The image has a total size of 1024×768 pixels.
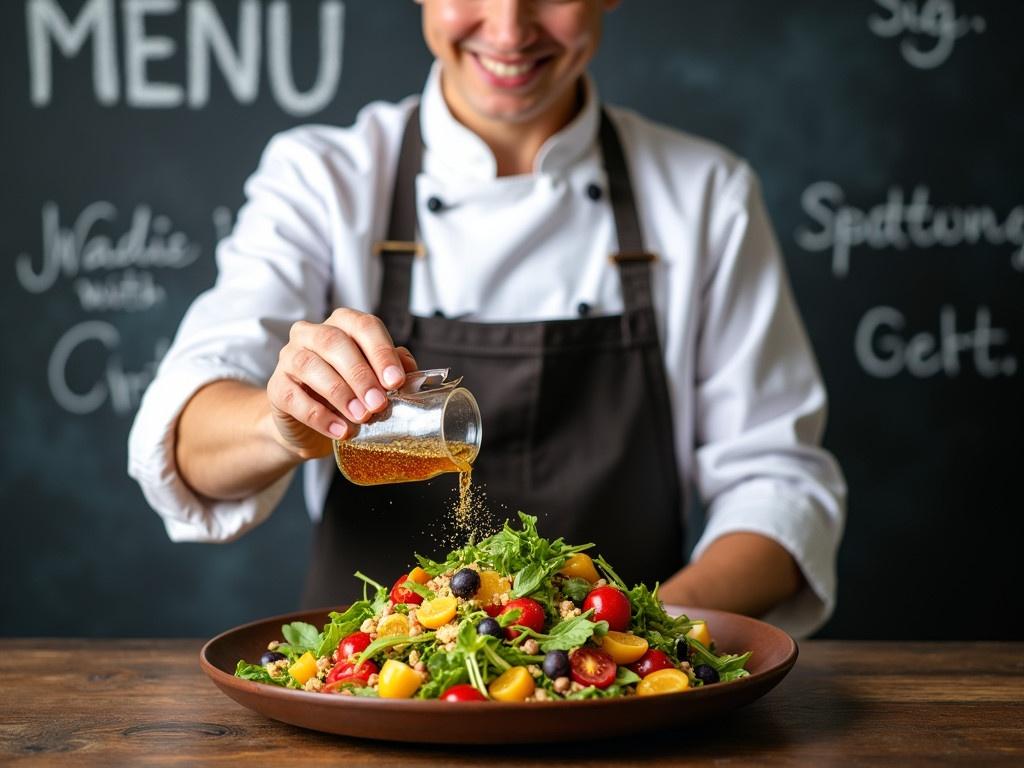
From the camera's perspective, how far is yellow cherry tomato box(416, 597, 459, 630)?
1.08m

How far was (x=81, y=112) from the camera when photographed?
9.32ft

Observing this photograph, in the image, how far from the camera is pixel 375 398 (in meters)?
1.16

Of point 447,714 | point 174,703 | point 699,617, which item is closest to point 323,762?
point 447,714

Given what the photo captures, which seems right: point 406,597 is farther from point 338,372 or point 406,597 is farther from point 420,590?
point 338,372

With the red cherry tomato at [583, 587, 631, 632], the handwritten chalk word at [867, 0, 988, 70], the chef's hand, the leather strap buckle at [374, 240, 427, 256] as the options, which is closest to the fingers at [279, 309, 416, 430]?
the chef's hand

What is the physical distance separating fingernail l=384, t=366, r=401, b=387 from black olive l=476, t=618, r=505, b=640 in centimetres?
24

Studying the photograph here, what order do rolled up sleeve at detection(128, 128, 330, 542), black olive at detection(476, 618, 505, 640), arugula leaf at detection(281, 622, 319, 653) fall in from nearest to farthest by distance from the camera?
black olive at detection(476, 618, 505, 640) → arugula leaf at detection(281, 622, 319, 653) → rolled up sleeve at detection(128, 128, 330, 542)

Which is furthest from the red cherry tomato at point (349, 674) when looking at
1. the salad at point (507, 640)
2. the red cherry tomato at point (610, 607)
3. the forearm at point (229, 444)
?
the forearm at point (229, 444)

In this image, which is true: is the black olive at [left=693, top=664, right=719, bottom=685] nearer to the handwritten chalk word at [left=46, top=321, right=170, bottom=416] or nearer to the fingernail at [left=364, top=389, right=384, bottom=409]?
the fingernail at [left=364, top=389, right=384, bottom=409]

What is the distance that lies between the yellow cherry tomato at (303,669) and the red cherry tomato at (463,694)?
196 mm

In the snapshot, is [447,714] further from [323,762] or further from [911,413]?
[911,413]

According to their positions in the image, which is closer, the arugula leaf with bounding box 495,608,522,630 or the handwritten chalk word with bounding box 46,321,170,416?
the arugula leaf with bounding box 495,608,522,630

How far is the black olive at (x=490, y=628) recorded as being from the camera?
3.40ft

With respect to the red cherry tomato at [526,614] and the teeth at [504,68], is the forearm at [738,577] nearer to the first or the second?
the red cherry tomato at [526,614]
